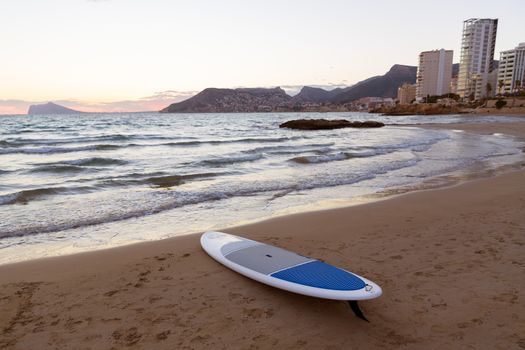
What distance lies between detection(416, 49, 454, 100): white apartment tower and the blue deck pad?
632 feet

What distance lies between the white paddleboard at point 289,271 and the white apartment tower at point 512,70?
146570mm

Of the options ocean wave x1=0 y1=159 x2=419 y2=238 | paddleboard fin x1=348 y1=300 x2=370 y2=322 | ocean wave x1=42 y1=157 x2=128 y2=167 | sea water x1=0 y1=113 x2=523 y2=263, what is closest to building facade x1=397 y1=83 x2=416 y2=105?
sea water x1=0 y1=113 x2=523 y2=263

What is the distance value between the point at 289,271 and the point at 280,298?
28 centimetres

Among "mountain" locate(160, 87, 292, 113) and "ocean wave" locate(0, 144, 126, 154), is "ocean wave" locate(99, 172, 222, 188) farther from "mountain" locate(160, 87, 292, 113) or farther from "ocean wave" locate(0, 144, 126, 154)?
"mountain" locate(160, 87, 292, 113)

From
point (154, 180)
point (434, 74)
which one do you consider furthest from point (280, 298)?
point (434, 74)

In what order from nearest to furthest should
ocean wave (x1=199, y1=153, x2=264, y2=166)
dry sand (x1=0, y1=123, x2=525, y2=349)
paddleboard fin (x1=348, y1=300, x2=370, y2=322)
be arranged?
dry sand (x1=0, y1=123, x2=525, y2=349)
paddleboard fin (x1=348, y1=300, x2=370, y2=322)
ocean wave (x1=199, y1=153, x2=264, y2=166)

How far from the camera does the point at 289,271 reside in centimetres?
363

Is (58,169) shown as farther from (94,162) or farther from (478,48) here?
(478,48)


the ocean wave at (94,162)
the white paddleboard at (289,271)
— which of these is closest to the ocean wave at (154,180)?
the ocean wave at (94,162)

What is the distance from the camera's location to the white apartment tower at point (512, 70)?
417 feet

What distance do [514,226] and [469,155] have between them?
1140 centimetres

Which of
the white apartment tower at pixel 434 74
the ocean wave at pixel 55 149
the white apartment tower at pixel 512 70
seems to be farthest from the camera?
the white apartment tower at pixel 434 74

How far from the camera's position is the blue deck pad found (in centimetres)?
323

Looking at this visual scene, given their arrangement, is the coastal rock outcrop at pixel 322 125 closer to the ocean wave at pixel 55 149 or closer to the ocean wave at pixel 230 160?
the ocean wave at pixel 55 149
